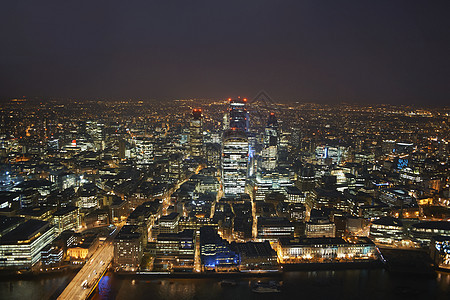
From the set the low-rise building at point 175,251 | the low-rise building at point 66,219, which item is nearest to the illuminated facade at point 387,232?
the low-rise building at point 175,251

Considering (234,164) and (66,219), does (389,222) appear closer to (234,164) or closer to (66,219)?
(234,164)

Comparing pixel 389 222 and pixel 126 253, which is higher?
pixel 389 222

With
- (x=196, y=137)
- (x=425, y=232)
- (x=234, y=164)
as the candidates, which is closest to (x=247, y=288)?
(x=425, y=232)

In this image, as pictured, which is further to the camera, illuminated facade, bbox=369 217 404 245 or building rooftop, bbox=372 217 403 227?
building rooftop, bbox=372 217 403 227

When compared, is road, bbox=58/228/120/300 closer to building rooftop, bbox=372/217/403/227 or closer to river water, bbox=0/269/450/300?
river water, bbox=0/269/450/300

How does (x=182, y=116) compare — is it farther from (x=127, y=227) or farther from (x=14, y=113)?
(x=127, y=227)

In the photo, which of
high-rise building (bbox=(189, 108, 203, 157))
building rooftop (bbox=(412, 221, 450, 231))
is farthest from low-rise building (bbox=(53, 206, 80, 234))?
high-rise building (bbox=(189, 108, 203, 157))

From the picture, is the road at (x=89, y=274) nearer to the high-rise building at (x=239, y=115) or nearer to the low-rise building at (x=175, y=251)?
the low-rise building at (x=175, y=251)
